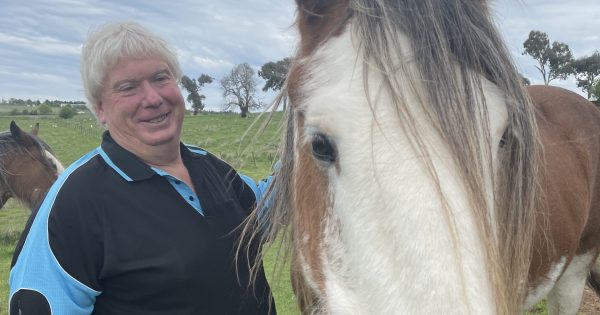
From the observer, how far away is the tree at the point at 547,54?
1361 cm

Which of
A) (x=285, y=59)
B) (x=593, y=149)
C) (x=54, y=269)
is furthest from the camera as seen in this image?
(x=593, y=149)

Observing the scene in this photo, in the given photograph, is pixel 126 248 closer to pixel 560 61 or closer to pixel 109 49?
pixel 109 49

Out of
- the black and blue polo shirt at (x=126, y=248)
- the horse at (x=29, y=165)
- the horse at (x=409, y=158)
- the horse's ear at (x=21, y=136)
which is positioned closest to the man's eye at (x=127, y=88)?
the black and blue polo shirt at (x=126, y=248)

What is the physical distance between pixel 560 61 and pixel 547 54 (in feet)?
12.1

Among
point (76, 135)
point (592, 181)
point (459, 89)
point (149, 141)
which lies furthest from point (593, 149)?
point (76, 135)

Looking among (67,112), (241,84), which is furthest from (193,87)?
(67,112)

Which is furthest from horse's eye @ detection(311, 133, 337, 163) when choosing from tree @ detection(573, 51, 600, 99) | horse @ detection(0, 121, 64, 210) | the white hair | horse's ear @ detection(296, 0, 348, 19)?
tree @ detection(573, 51, 600, 99)

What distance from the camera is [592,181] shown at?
15.7ft

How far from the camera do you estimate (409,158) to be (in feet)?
4.58

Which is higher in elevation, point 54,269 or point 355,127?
Result: point 355,127

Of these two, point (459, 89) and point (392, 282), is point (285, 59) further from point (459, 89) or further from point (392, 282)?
point (392, 282)

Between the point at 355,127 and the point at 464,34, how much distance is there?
0.54 metres

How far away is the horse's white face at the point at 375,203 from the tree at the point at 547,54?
10.3 meters

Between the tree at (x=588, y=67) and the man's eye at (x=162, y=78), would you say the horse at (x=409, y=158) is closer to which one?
the man's eye at (x=162, y=78)
